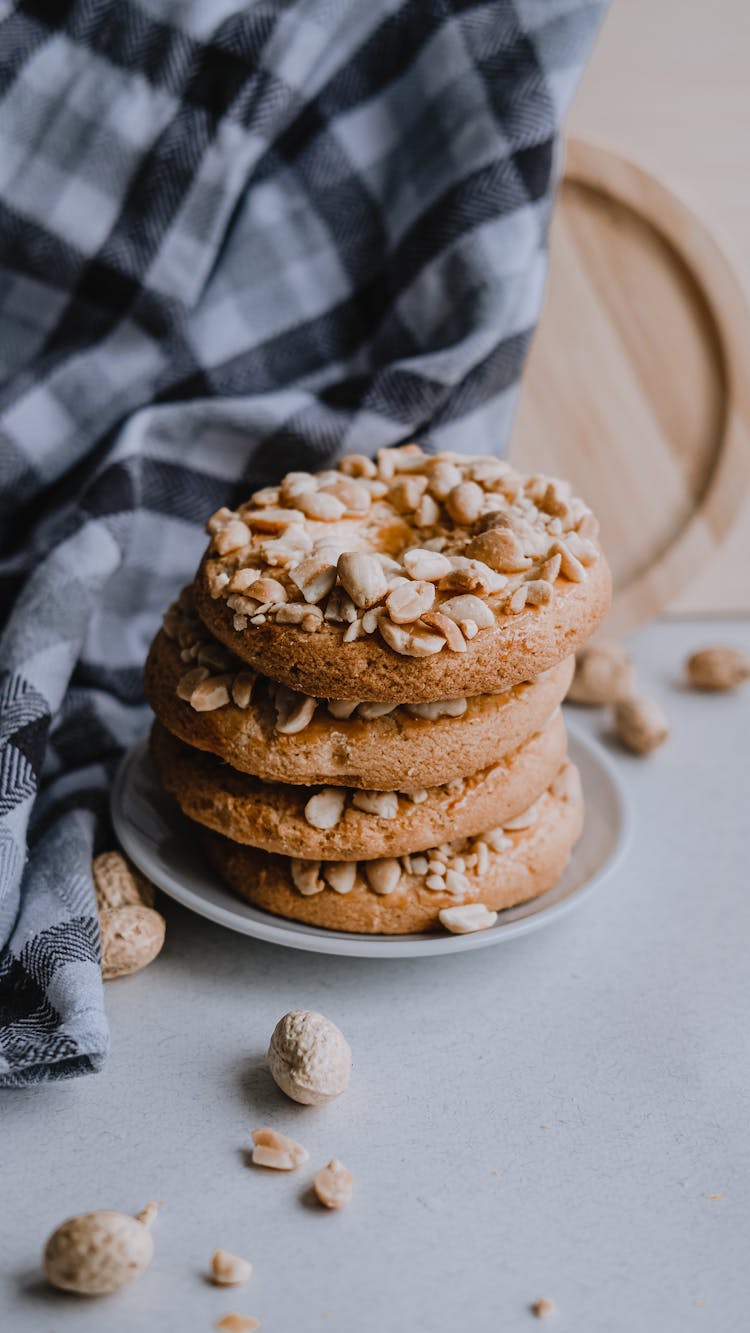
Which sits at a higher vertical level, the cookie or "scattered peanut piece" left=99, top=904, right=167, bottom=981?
the cookie

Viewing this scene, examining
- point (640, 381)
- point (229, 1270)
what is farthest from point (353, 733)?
point (640, 381)

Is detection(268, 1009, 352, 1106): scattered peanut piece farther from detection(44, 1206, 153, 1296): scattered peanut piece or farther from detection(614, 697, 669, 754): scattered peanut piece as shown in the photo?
detection(614, 697, 669, 754): scattered peanut piece

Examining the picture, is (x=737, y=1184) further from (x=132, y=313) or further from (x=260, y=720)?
(x=132, y=313)

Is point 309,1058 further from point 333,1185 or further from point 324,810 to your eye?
point 324,810

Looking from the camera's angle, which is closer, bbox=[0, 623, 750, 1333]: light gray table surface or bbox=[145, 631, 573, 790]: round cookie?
bbox=[0, 623, 750, 1333]: light gray table surface

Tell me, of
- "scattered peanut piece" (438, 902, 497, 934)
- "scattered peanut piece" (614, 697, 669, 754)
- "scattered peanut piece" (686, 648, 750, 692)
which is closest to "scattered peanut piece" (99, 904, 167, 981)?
"scattered peanut piece" (438, 902, 497, 934)

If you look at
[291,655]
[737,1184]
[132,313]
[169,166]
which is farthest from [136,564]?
[737,1184]
